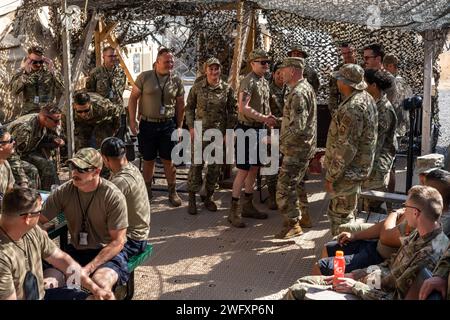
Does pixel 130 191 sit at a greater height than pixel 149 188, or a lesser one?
greater

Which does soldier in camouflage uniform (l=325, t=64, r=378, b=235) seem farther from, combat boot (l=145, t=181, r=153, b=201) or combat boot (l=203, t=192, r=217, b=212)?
combat boot (l=145, t=181, r=153, b=201)

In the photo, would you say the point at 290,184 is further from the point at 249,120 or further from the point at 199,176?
the point at 199,176

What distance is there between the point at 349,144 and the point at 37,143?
3059mm

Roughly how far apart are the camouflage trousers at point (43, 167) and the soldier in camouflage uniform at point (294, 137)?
2272 millimetres

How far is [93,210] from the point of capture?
4164 millimetres

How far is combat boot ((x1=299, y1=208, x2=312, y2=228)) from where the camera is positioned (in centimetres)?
648

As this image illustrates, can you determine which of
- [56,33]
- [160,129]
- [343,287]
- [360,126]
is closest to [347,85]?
[360,126]

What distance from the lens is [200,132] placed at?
6973 millimetres

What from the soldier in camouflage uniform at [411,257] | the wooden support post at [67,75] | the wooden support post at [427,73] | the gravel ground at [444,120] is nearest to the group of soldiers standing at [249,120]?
the wooden support post at [427,73]

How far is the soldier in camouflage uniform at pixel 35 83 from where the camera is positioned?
309 inches

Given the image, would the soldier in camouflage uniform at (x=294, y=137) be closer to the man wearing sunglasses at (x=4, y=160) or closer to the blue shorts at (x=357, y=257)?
the blue shorts at (x=357, y=257)

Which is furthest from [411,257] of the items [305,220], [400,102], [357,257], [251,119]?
[400,102]
